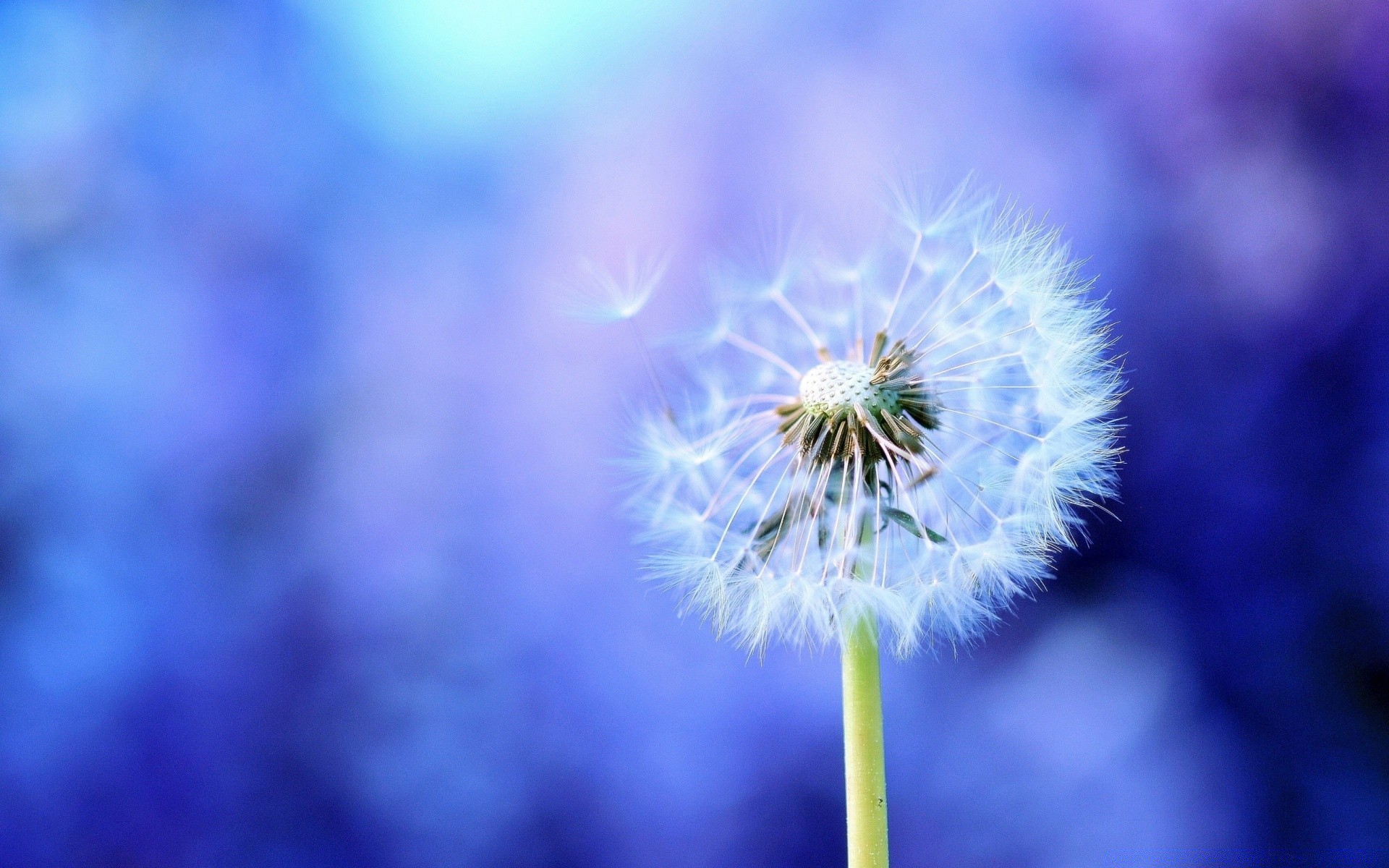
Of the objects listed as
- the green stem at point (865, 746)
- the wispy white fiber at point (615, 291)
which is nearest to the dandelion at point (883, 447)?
the green stem at point (865, 746)

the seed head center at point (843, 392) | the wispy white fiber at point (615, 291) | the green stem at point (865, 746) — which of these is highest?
the wispy white fiber at point (615, 291)

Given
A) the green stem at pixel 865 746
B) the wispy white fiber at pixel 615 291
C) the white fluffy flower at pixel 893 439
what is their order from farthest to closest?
1. the wispy white fiber at pixel 615 291
2. the white fluffy flower at pixel 893 439
3. the green stem at pixel 865 746

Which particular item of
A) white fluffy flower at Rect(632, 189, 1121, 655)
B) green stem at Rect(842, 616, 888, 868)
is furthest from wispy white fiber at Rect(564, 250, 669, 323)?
green stem at Rect(842, 616, 888, 868)

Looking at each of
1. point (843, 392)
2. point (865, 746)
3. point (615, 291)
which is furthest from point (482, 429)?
point (865, 746)

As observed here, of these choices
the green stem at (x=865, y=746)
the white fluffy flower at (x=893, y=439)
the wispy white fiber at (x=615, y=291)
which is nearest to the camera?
the green stem at (x=865, y=746)

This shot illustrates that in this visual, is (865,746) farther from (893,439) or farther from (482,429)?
(482,429)

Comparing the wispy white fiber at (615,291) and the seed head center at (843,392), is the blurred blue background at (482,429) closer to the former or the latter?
the wispy white fiber at (615,291)

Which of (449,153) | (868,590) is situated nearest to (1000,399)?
(868,590)
